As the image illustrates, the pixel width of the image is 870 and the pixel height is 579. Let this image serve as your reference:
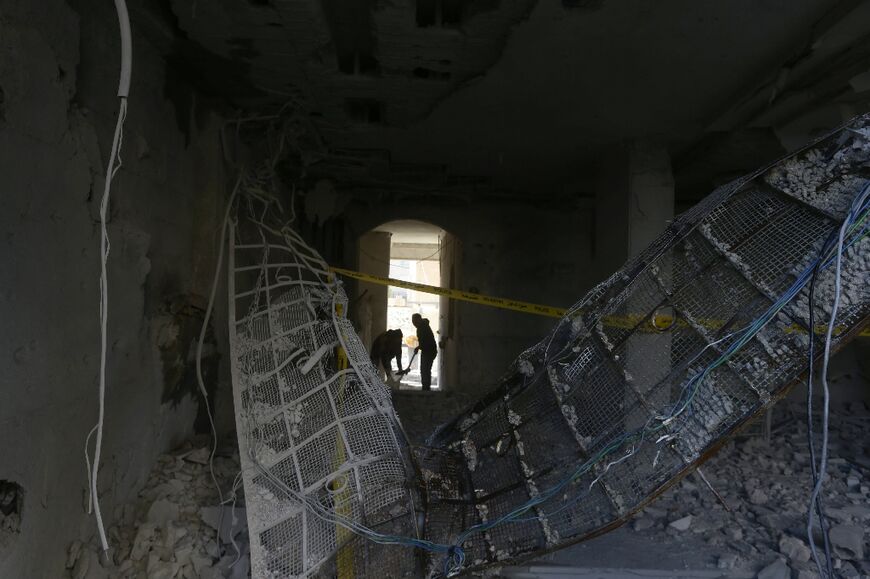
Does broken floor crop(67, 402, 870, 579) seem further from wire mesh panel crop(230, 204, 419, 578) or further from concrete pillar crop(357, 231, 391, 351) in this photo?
concrete pillar crop(357, 231, 391, 351)

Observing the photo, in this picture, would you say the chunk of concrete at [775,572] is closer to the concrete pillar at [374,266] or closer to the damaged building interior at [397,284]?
the damaged building interior at [397,284]

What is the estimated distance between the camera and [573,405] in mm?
3080

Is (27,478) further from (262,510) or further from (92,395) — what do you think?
(262,510)

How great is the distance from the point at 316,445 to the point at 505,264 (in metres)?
6.02

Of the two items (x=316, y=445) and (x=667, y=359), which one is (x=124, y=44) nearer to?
(x=316, y=445)

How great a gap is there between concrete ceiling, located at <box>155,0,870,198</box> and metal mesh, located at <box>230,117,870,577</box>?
133cm

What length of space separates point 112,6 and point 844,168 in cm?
371

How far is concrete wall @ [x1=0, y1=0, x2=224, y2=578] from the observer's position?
6.91 feet

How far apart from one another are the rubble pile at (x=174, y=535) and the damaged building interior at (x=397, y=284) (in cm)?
2

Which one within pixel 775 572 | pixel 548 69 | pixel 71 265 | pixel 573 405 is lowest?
pixel 775 572

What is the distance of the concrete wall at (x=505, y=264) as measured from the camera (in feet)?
28.1

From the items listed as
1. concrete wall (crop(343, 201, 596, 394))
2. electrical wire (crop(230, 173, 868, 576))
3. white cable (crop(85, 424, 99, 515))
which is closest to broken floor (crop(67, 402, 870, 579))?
white cable (crop(85, 424, 99, 515))

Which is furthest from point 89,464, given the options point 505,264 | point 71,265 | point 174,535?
point 505,264

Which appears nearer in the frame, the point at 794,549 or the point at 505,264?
the point at 794,549
